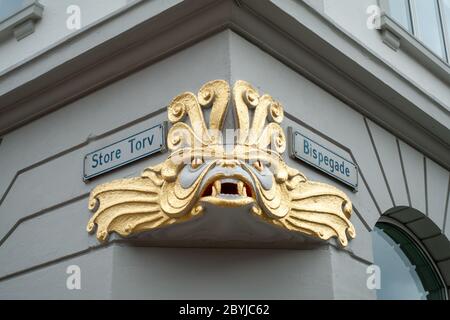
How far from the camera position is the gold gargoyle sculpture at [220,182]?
722 cm

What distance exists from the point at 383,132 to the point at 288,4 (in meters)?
2.07

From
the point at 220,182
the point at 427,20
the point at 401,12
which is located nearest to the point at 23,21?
the point at 220,182

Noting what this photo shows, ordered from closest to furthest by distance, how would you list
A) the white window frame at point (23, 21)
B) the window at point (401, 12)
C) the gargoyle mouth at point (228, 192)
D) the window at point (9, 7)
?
1. the gargoyle mouth at point (228, 192)
2. the white window frame at point (23, 21)
3. the window at point (9, 7)
4. the window at point (401, 12)

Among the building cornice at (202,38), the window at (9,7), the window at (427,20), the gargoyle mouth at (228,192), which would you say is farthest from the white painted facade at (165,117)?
the window at (427,20)

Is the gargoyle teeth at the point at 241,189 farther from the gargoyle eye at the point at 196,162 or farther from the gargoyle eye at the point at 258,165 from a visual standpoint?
the gargoyle eye at the point at 196,162

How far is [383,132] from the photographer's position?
372 inches

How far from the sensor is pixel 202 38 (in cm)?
804

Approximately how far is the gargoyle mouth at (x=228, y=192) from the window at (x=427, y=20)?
4.00m

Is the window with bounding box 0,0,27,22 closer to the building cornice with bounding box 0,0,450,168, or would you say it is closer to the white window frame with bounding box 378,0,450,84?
the building cornice with bounding box 0,0,450,168

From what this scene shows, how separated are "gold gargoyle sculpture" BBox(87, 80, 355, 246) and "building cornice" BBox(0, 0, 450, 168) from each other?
0.64 meters

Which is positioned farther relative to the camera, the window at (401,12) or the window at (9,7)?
the window at (401,12)

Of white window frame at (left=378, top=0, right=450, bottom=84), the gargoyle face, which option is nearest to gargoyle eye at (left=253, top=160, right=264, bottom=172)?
the gargoyle face

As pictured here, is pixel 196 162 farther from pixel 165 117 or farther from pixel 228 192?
pixel 165 117
